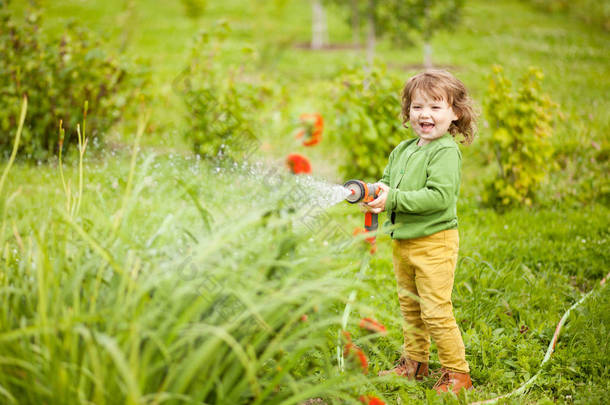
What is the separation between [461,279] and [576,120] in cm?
447

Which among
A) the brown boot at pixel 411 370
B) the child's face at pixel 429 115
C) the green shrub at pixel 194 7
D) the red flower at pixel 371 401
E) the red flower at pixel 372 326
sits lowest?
the brown boot at pixel 411 370

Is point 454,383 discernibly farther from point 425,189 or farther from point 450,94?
point 450,94

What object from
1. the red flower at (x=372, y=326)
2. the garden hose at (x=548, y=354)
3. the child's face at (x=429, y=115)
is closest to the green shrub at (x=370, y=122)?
the garden hose at (x=548, y=354)

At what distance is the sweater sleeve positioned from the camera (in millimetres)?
2213

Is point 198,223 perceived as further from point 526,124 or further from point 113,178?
point 526,124

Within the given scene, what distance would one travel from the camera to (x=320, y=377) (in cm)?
238

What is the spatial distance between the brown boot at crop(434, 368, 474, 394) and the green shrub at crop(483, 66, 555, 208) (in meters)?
2.46

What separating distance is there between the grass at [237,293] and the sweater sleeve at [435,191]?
385 mm

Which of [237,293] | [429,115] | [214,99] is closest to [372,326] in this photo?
[237,293]

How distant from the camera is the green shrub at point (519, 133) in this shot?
4445mm

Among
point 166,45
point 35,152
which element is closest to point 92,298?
point 35,152

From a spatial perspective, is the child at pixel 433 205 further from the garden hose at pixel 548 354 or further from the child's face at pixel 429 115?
the garden hose at pixel 548 354

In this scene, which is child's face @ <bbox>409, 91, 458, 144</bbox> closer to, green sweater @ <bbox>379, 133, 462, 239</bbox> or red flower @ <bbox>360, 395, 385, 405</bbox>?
green sweater @ <bbox>379, 133, 462, 239</bbox>

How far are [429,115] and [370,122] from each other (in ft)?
8.66
